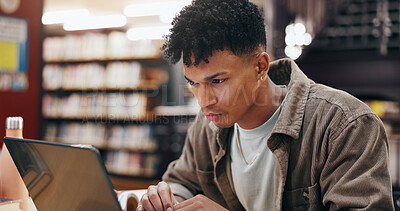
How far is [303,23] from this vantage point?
165 inches

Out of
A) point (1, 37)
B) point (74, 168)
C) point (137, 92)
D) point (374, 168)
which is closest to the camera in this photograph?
point (74, 168)

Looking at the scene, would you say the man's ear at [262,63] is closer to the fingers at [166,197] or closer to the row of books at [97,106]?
the fingers at [166,197]

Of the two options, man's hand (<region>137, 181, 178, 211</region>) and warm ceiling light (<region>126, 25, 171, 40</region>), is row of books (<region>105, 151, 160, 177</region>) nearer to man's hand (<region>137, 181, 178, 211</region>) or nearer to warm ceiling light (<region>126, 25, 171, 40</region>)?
warm ceiling light (<region>126, 25, 171, 40</region>)

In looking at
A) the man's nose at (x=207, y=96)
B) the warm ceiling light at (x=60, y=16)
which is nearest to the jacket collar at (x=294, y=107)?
the man's nose at (x=207, y=96)

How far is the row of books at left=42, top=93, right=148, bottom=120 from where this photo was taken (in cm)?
488

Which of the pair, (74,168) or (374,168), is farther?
(374,168)

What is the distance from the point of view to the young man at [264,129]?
93cm

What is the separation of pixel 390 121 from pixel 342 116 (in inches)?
189

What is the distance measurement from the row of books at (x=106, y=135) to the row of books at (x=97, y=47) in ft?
3.13

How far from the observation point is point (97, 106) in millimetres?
5094

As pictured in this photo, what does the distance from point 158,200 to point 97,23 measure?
496 centimetres

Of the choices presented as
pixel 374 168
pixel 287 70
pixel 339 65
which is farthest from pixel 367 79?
pixel 374 168

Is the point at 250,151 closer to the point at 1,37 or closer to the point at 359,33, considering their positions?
the point at 1,37

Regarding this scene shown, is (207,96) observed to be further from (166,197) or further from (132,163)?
(132,163)
